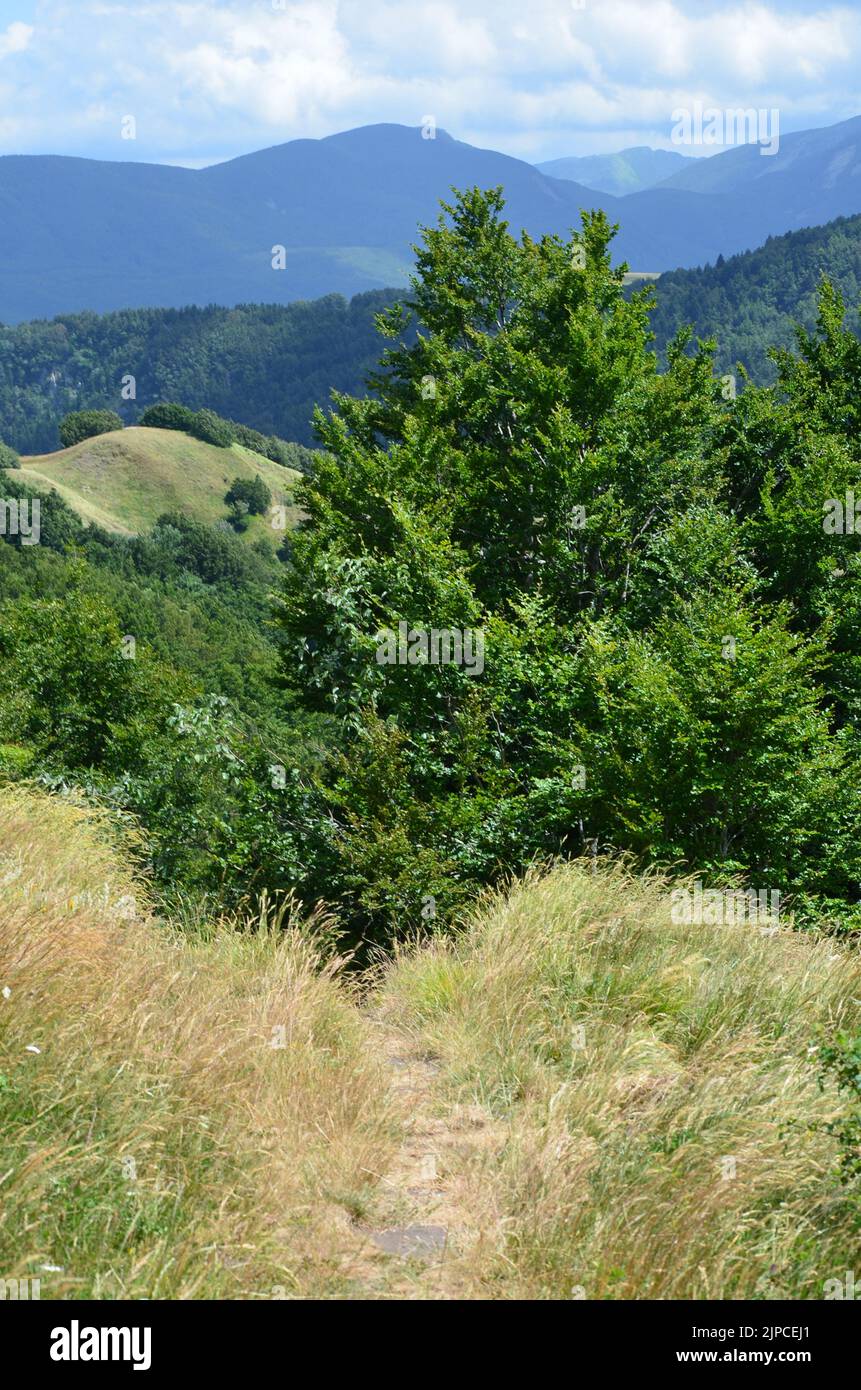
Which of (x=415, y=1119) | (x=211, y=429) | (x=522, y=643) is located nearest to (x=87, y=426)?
(x=211, y=429)

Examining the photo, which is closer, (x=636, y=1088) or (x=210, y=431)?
(x=636, y=1088)

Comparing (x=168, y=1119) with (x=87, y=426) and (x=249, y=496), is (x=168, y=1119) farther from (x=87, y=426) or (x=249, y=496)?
(x=87, y=426)

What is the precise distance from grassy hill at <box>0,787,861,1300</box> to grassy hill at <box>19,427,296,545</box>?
116475mm

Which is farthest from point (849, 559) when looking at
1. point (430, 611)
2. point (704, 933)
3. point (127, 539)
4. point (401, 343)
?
point (127, 539)

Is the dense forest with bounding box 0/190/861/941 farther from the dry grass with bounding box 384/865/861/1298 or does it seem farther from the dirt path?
the dirt path

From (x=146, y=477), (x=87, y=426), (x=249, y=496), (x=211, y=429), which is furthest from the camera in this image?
(x=87, y=426)

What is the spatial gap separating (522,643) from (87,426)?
145212mm

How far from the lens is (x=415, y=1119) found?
4.66m

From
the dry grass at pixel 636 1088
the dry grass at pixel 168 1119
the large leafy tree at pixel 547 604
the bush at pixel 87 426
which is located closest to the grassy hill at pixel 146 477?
the bush at pixel 87 426

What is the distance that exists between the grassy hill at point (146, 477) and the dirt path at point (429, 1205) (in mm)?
117349

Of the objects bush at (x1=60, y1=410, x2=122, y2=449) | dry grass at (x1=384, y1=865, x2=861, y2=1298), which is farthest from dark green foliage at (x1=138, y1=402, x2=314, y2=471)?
dry grass at (x1=384, y1=865, x2=861, y2=1298)

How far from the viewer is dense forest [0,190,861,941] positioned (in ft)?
43.9

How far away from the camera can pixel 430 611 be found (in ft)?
53.3

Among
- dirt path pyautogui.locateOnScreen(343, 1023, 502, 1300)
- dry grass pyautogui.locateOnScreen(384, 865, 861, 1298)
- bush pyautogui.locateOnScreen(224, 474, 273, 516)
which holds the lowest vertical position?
dirt path pyautogui.locateOnScreen(343, 1023, 502, 1300)
